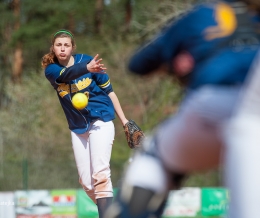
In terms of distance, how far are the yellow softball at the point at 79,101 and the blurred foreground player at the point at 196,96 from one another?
3236 mm

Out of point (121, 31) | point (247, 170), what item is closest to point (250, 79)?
point (247, 170)

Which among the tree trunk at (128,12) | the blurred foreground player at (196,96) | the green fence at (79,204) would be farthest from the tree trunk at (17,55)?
the blurred foreground player at (196,96)

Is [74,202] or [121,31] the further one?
[121,31]

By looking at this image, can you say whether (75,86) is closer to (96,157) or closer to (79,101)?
(79,101)

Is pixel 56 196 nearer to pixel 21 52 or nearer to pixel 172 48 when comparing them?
pixel 172 48

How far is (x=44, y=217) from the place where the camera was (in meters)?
14.5

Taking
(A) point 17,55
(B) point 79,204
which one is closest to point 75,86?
(B) point 79,204

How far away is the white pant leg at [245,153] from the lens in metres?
2.69

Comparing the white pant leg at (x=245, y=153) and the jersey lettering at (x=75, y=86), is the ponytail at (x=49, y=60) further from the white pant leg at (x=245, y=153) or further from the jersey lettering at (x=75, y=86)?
the white pant leg at (x=245, y=153)

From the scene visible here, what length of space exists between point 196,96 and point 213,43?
0.79ft

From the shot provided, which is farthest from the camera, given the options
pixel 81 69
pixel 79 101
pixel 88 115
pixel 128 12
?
pixel 128 12

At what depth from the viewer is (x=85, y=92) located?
6523 mm

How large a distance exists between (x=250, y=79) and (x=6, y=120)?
2632 cm

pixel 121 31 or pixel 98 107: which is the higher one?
pixel 121 31
